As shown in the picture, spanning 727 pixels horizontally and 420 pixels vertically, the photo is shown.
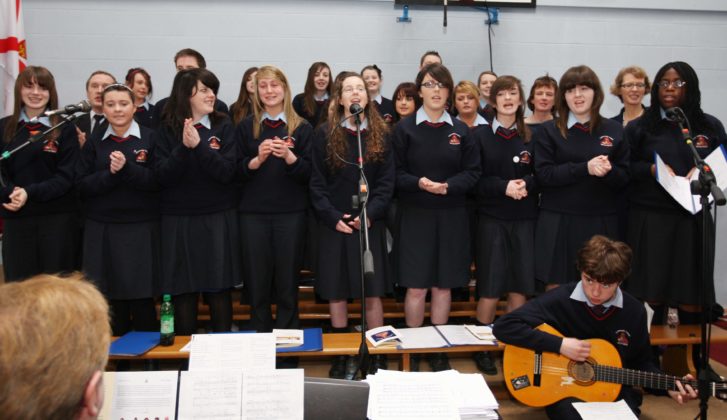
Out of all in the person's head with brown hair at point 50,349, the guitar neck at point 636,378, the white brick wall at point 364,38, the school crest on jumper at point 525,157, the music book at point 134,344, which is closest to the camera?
the person's head with brown hair at point 50,349

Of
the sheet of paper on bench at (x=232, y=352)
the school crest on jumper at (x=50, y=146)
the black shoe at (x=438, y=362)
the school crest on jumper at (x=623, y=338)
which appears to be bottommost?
the black shoe at (x=438, y=362)

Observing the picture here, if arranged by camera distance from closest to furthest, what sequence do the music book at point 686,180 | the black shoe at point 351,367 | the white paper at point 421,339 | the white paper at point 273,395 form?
the white paper at point 273,395 < the white paper at point 421,339 < the music book at point 686,180 < the black shoe at point 351,367

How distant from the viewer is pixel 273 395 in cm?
165

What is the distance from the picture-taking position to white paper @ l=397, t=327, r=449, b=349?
10.2 ft

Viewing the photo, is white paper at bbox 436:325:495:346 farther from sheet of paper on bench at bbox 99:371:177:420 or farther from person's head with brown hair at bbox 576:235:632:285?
sheet of paper on bench at bbox 99:371:177:420

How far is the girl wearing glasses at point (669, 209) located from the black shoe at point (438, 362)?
126cm

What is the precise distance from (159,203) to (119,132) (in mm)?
480

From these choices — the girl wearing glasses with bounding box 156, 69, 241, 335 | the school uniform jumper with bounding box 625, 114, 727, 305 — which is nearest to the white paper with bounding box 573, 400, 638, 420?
the school uniform jumper with bounding box 625, 114, 727, 305

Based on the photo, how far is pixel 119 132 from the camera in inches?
136

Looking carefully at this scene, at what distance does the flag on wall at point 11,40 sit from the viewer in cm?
510

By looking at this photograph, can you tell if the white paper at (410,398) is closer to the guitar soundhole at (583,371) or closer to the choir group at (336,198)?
the guitar soundhole at (583,371)

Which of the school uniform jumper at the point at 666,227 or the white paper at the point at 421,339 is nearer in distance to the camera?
the white paper at the point at 421,339

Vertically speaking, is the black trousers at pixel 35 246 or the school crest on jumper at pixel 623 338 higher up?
the black trousers at pixel 35 246

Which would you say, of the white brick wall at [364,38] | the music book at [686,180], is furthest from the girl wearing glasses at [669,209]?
the white brick wall at [364,38]
